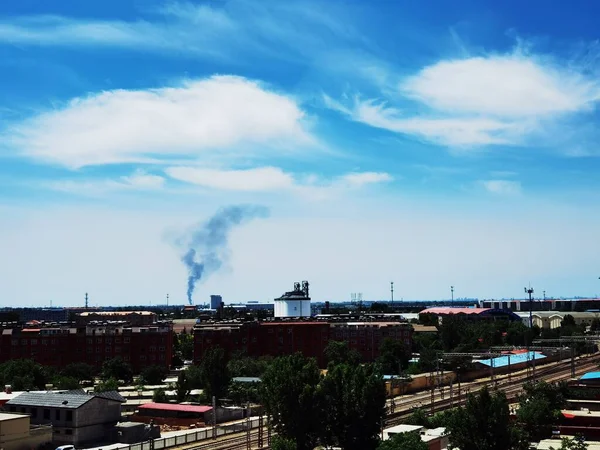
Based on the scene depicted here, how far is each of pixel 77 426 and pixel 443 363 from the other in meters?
78.8

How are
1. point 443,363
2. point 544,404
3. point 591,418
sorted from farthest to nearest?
point 443,363, point 591,418, point 544,404

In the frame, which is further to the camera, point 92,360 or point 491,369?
point 92,360

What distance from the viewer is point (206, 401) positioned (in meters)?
91.5

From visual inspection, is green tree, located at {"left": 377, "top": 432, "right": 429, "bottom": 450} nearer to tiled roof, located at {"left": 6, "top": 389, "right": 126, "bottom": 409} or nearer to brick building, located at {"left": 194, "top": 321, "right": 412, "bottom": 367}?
tiled roof, located at {"left": 6, "top": 389, "right": 126, "bottom": 409}

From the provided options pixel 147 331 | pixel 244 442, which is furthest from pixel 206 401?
pixel 147 331

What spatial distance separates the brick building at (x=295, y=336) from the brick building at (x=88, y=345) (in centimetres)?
847

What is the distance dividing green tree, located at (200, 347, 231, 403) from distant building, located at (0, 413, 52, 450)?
2850cm

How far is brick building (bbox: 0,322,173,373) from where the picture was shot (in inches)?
5162

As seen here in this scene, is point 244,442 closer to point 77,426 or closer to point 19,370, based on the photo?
point 77,426

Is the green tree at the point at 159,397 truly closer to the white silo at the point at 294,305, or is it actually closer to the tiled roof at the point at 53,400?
the tiled roof at the point at 53,400

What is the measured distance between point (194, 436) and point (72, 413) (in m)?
12.0

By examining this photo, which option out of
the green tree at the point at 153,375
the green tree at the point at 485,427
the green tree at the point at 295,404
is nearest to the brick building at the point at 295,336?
the green tree at the point at 153,375

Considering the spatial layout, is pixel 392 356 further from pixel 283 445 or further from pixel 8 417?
pixel 8 417

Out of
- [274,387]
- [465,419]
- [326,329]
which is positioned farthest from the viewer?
[326,329]
